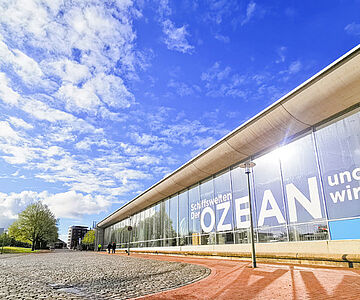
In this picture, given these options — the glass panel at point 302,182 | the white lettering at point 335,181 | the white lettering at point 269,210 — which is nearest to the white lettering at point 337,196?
the white lettering at point 335,181

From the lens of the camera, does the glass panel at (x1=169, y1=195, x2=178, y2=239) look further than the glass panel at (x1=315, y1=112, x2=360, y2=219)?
Yes

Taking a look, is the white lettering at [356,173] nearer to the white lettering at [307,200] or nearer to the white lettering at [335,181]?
the white lettering at [335,181]

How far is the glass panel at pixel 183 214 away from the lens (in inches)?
949

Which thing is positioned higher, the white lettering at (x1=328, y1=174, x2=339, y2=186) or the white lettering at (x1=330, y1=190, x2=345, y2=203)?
the white lettering at (x1=328, y1=174, x2=339, y2=186)

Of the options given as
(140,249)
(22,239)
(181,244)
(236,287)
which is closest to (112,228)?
(22,239)

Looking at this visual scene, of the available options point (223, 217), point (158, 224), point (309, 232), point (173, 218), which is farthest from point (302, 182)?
point (158, 224)

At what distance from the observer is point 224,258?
53.0ft

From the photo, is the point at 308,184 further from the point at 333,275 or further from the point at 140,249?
the point at 140,249

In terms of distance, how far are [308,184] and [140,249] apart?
2634cm

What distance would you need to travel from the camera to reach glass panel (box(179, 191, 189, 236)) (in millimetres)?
24109

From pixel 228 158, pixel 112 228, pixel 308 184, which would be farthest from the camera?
pixel 112 228

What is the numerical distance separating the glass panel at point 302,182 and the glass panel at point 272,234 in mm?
810

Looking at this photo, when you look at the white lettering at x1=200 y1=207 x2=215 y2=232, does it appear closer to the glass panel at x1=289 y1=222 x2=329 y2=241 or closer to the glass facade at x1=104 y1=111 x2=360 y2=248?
the glass facade at x1=104 y1=111 x2=360 y2=248

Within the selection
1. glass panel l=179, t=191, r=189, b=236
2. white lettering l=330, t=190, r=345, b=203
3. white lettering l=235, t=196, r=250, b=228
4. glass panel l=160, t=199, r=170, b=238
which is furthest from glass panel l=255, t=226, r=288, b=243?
glass panel l=160, t=199, r=170, b=238
